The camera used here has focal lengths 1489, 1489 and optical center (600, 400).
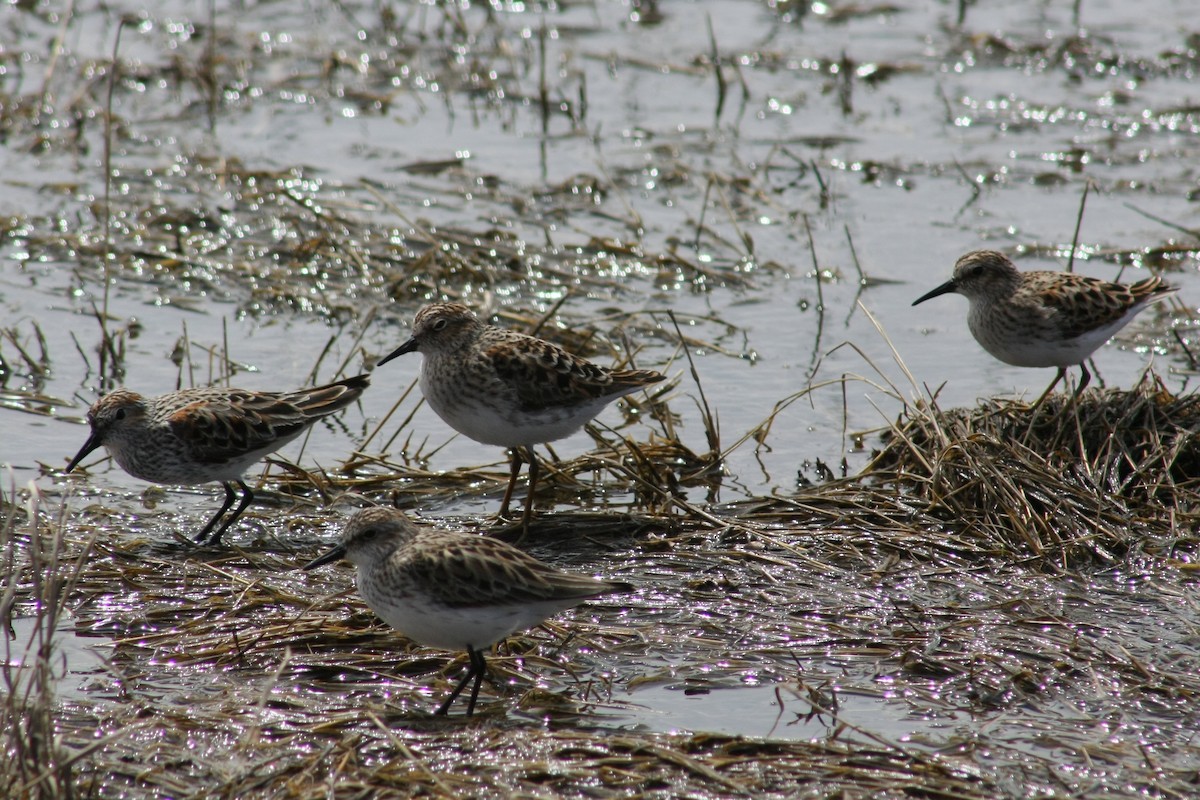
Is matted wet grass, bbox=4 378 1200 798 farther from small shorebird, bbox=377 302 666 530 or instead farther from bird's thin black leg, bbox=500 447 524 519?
small shorebird, bbox=377 302 666 530

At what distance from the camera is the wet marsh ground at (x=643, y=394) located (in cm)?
614

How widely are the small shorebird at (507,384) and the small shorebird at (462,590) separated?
1833mm

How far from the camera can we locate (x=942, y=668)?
671 cm

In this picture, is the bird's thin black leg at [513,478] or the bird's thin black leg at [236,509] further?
the bird's thin black leg at [513,478]

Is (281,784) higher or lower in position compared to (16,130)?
lower

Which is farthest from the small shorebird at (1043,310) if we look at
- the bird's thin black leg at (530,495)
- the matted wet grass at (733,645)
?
the bird's thin black leg at (530,495)

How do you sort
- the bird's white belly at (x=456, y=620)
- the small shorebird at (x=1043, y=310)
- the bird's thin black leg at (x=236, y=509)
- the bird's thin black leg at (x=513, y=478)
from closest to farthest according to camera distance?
the bird's white belly at (x=456, y=620) < the bird's thin black leg at (x=236, y=509) < the bird's thin black leg at (x=513, y=478) < the small shorebird at (x=1043, y=310)

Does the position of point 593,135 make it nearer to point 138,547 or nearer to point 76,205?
point 76,205

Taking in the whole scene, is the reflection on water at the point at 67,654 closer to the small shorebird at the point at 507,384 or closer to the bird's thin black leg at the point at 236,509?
the bird's thin black leg at the point at 236,509

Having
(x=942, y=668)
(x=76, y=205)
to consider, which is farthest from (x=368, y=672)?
(x=76, y=205)

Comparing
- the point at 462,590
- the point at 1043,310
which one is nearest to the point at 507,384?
the point at 462,590

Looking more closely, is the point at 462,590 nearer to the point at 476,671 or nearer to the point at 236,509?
the point at 476,671

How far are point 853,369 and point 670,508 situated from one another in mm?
2907

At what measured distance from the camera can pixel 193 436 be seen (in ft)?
27.1
